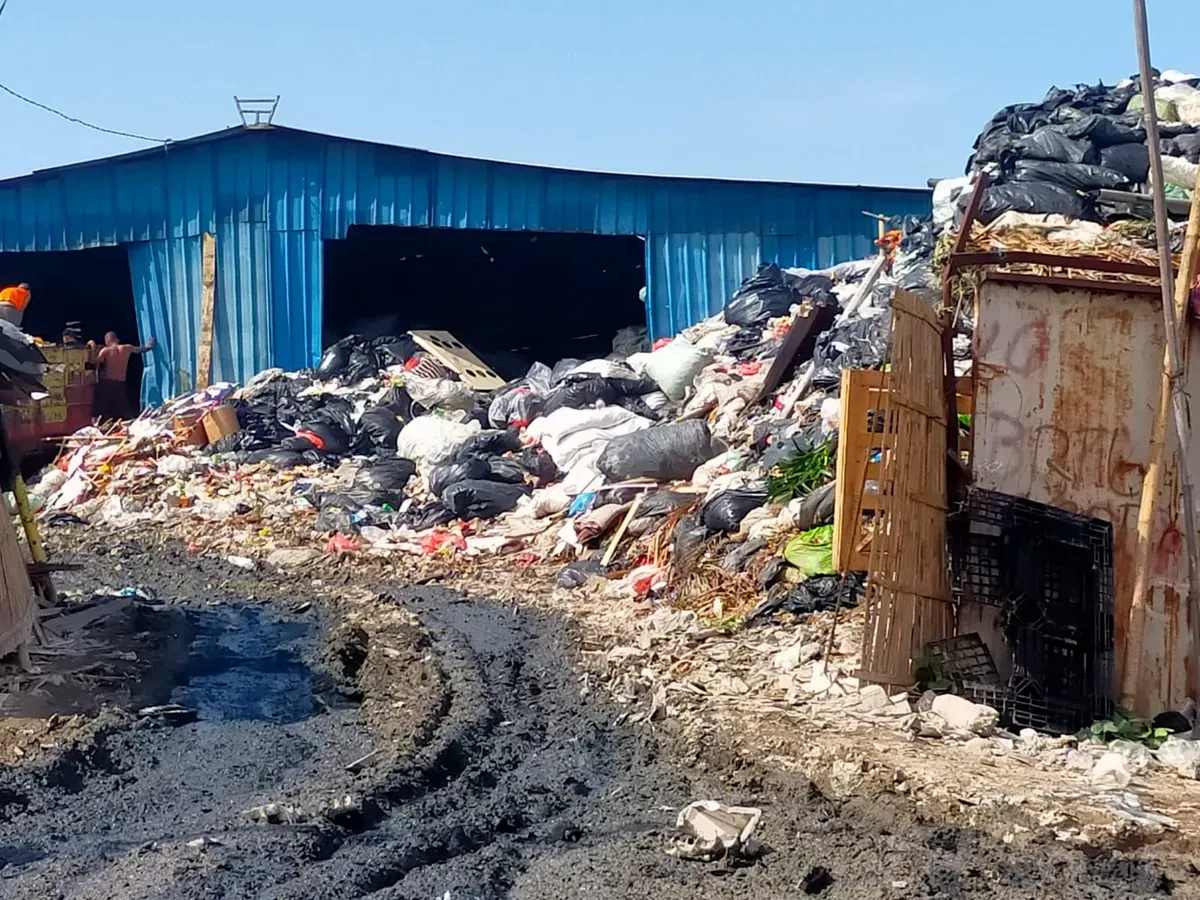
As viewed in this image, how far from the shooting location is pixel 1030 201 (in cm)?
959

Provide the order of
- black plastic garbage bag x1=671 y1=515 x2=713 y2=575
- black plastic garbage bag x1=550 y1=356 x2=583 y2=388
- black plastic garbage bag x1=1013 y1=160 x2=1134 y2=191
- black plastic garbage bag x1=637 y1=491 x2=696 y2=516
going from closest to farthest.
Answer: black plastic garbage bag x1=671 y1=515 x2=713 y2=575, black plastic garbage bag x1=637 y1=491 x2=696 y2=516, black plastic garbage bag x1=1013 y1=160 x2=1134 y2=191, black plastic garbage bag x1=550 y1=356 x2=583 y2=388

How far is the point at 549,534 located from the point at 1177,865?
6.55 metres

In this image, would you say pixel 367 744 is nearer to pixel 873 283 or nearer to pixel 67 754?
pixel 67 754

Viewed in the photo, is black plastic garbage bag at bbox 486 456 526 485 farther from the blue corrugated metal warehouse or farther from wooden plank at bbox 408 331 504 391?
the blue corrugated metal warehouse

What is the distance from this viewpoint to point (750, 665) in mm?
6672

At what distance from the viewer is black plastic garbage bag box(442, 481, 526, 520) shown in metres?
11.0

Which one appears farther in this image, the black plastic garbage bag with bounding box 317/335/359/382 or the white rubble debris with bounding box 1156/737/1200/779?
the black plastic garbage bag with bounding box 317/335/359/382

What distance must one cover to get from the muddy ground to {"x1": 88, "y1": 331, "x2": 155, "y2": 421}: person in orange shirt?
9.06 m

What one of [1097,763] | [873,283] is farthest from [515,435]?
[1097,763]

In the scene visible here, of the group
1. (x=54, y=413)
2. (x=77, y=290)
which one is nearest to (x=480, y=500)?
(x=54, y=413)

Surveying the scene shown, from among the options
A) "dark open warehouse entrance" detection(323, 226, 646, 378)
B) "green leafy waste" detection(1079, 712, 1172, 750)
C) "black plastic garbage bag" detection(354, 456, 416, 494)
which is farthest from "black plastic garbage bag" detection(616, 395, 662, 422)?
"green leafy waste" detection(1079, 712, 1172, 750)

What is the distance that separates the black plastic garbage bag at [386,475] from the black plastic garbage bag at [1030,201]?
218 inches

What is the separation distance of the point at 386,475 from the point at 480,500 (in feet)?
4.79

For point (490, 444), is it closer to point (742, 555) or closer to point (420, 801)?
point (742, 555)
